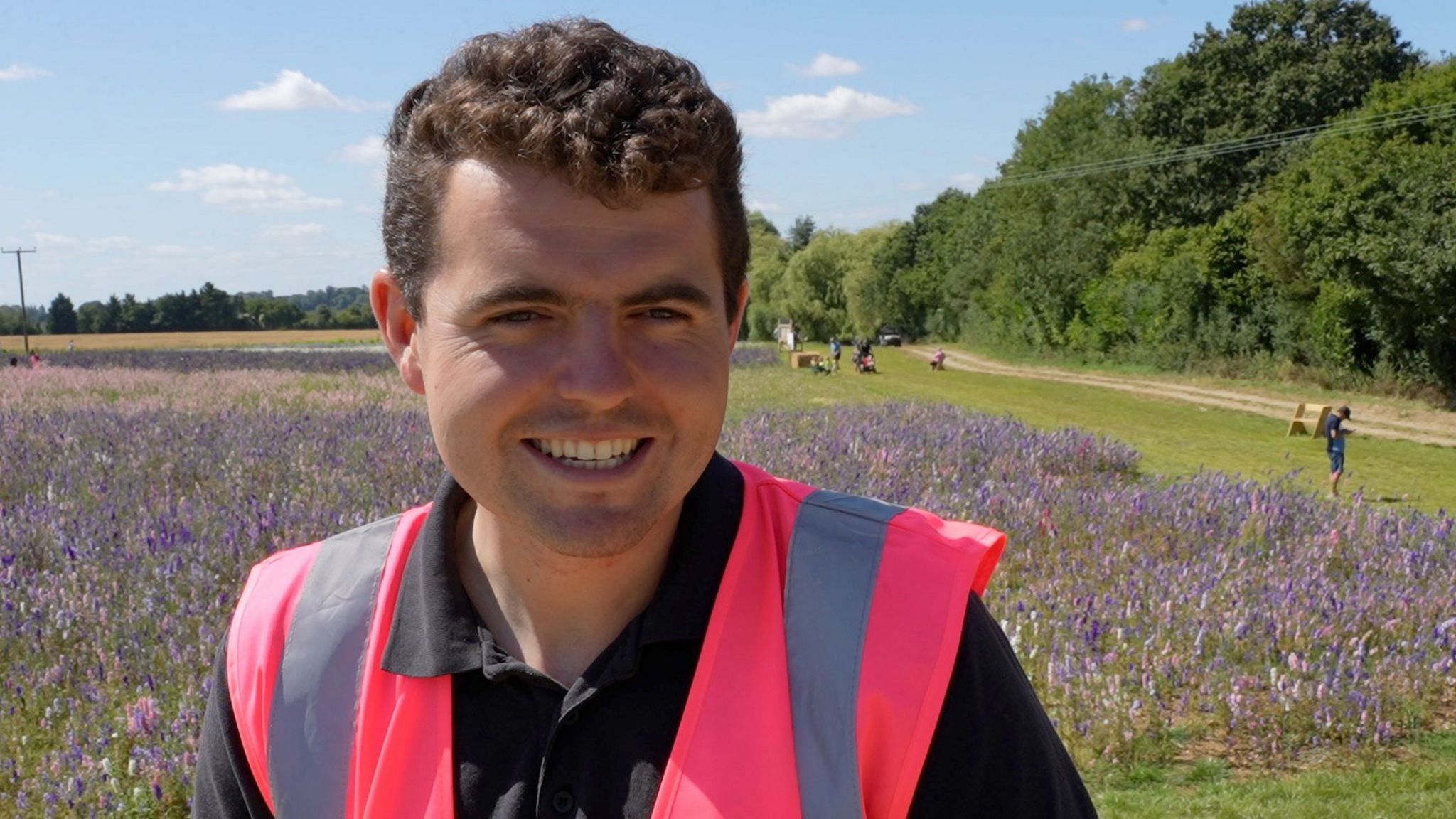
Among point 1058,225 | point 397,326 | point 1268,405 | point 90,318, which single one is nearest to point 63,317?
point 90,318

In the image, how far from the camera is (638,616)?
1.89 metres

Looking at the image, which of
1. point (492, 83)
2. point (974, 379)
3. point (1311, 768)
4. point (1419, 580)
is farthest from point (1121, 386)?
point (492, 83)

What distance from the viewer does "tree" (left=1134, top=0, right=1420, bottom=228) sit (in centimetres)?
4497

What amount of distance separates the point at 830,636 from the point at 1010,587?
7387 mm

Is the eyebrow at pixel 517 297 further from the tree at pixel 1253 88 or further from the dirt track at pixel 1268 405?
the tree at pixel 1253 88

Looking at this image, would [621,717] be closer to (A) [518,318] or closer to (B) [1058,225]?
Result: (A) [518,318]

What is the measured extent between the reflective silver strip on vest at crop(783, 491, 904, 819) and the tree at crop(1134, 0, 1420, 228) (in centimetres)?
4710

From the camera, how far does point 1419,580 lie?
8.68m

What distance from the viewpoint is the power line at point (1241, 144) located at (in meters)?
31.9

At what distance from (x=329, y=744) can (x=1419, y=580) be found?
8.70m

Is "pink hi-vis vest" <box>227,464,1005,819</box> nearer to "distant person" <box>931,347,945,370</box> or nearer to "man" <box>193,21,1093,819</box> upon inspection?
"man" <box>193,21,1093,819</box>

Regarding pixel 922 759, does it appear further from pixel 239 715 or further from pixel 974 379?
pixel 974 379

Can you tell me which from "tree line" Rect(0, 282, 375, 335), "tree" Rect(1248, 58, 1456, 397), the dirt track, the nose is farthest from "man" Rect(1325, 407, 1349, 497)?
"tree line" Rect(0, 282, 375, 335)

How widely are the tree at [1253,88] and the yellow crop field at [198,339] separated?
1909 inches
